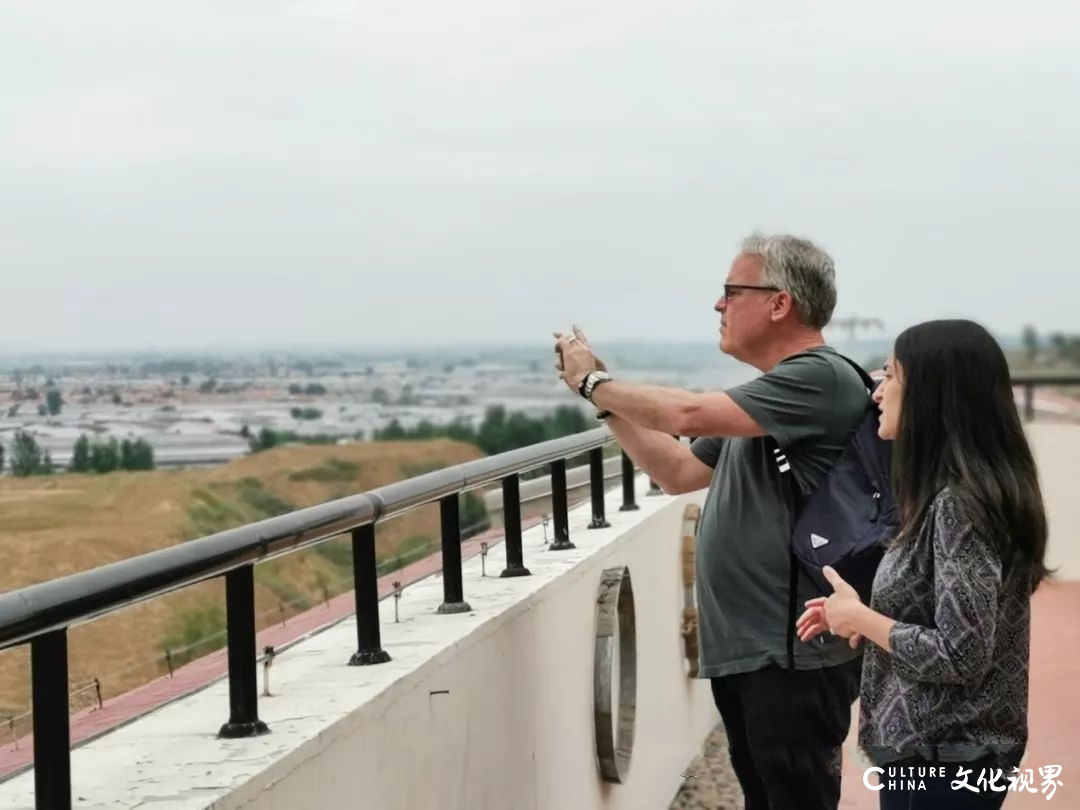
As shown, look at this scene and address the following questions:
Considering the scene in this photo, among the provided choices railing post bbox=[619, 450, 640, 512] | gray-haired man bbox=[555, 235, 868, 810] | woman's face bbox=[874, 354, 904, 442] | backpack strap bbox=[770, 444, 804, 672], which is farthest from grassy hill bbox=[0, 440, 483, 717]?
railing post bbox=[619, 450, 640, 512]

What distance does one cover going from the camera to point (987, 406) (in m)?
3.19

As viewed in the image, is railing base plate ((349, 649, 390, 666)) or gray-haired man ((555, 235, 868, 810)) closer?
railing base plate ((349, 649, 390, 666))

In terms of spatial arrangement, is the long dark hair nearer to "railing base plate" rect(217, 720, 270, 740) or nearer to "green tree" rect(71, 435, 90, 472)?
"railing base plate" rect(217, 720, 270, 740)

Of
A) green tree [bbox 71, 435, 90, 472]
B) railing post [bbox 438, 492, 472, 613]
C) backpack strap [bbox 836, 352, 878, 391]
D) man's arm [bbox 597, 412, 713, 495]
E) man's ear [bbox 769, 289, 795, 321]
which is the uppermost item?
man's ear [bbox 769, 289, 795, 321]

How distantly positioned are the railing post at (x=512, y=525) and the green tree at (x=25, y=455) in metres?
1.76

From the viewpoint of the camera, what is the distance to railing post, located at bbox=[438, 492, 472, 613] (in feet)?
14.1

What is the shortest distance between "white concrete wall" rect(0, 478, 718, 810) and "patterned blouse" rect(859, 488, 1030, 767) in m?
0.95

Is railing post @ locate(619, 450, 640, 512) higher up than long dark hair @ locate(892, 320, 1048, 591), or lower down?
lower down

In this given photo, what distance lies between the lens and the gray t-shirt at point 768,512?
3.93 meters

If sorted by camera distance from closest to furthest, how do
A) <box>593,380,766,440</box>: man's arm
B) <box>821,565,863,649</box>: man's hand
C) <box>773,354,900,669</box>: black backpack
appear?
<box>821,565,863,649</box>: man's hand → <box>593,380,766,440</box>: man's arm → <box>773,354,900,669</box>: black backpack

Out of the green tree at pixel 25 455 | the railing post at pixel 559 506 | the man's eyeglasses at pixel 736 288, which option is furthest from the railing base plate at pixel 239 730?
the railing post at pixel 559 506

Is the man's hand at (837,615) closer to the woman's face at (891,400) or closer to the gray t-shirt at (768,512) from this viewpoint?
the woman's face at (891,400)

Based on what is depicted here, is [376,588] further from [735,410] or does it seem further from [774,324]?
[774,324]

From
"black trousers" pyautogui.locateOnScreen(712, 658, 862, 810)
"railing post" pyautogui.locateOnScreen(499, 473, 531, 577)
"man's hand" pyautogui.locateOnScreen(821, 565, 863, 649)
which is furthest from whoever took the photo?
"railing post" pyautogui.locateOnScreen(499, 473, 531, 577)
